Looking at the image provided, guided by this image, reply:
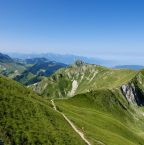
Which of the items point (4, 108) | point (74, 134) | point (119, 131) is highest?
point (4, 108)

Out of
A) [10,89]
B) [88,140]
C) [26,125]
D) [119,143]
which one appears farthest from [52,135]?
[119,143]

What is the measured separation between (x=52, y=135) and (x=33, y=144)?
10071 millimetres

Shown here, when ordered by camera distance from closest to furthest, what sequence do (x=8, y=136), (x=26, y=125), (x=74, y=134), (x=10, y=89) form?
1. (x=8, y=136)
2. (x=26, y=125)
3. (x=74, y=134)
4. (x=10, y=89)

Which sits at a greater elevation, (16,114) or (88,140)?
(16,114)

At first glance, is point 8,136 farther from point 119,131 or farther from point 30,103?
point 119,131

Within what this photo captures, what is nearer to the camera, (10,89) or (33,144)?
(33,144)

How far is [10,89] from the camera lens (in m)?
101

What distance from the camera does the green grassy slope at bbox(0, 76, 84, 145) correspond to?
252ft

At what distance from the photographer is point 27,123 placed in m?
84.9

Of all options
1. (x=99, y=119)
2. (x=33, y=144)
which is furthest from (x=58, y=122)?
(x=99, y=119)

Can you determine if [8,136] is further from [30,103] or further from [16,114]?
[30,103]

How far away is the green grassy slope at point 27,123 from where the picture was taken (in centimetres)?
7688

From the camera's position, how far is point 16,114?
86.6 metres

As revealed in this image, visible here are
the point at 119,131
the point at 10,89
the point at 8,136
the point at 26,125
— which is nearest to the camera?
the point at 8,136
